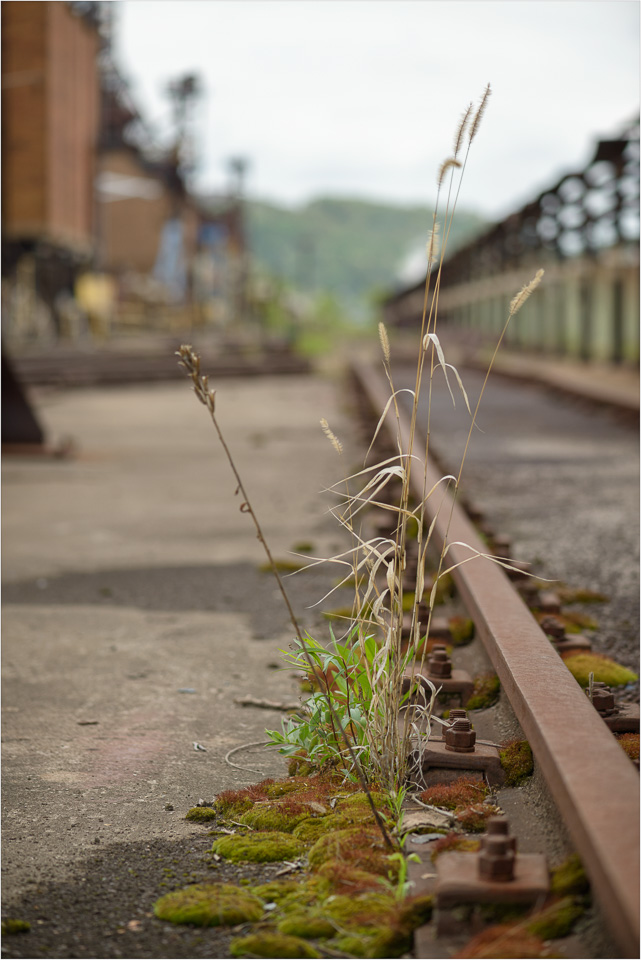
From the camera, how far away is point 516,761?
2188mm

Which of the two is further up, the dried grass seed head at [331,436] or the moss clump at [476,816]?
the dried grass seed head at [331,436]

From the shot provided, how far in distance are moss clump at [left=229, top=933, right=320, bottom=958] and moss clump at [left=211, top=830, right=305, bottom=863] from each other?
1.06 ft

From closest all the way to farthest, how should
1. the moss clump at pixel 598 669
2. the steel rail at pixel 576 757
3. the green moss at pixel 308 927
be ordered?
the steel rail at pixel 576 757
the green moss at pixel 308 927
the moss clump at pixel 598 669

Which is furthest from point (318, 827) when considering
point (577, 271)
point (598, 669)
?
point (577, 271)

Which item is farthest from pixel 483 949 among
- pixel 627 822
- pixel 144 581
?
pixel 144 581

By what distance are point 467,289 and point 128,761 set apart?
105ft

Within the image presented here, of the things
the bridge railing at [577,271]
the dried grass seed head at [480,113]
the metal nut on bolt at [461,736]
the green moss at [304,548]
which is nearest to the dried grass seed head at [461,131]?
the dried grass seed head at [480,113]

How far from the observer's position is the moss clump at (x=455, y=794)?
2107 mm

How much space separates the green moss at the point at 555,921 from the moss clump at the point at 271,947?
0.32 m

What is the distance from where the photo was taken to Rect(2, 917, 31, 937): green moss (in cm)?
173

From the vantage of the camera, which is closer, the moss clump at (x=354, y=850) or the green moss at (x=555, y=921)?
the green moss at (x=555, y=921)

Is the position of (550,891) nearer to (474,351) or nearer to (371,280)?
(474,351)

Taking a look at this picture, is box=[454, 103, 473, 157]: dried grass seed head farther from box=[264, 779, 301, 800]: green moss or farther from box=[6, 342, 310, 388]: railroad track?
box=[6, 342, 310, 388]: railroad track

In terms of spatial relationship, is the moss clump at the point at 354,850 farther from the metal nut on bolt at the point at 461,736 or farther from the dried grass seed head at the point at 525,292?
the dried grass seed head at the point at 525,292
